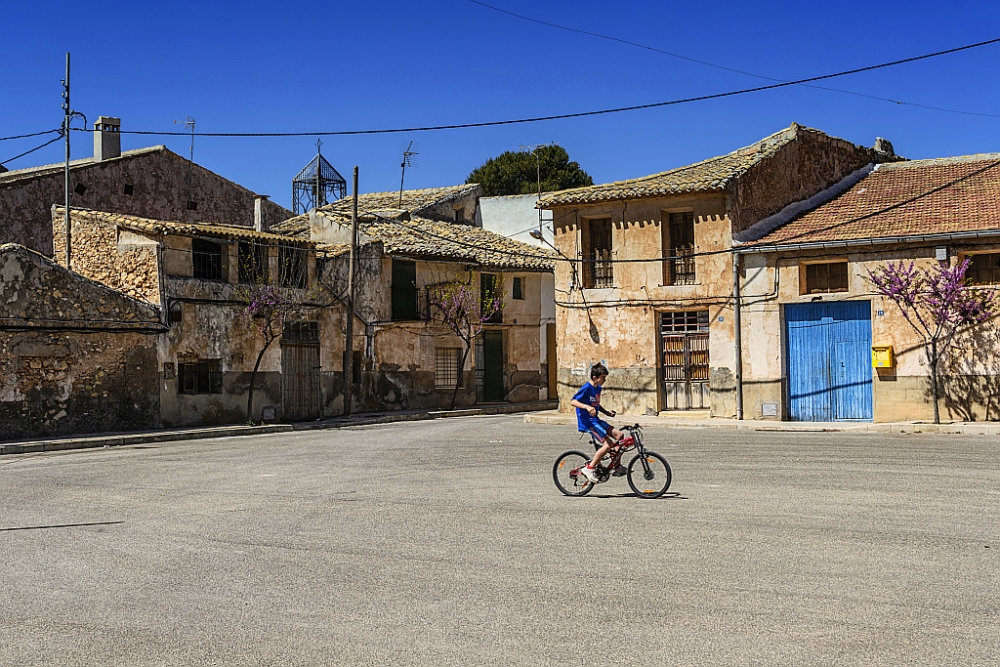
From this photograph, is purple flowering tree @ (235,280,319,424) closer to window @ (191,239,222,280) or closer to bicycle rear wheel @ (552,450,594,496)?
window @ (191,239,222,280)

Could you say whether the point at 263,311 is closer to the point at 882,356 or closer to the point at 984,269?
the point at 882,356

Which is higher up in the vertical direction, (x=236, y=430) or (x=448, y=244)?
(x=448, y=244)

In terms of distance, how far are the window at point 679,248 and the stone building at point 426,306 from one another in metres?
10.4

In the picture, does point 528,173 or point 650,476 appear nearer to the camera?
point 650,476

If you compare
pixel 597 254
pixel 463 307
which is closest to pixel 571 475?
pixel 597 254

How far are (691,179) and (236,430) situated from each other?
1388 cm

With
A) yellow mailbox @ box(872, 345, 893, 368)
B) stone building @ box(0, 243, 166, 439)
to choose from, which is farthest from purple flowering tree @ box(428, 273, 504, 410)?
yellow mailbox @ box(872, 345, 893, 368)

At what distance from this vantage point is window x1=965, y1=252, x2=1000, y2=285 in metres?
23.9

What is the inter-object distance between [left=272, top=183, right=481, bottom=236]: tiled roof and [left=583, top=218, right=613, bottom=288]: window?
10952 mm

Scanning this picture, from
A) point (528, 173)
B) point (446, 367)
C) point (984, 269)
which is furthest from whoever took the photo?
point (528, 173)

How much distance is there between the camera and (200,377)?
30.5 meters

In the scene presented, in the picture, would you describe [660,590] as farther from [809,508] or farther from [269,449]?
[269,449]

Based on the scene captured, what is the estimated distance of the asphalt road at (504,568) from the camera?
6.04 meters

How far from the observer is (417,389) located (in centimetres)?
3747
